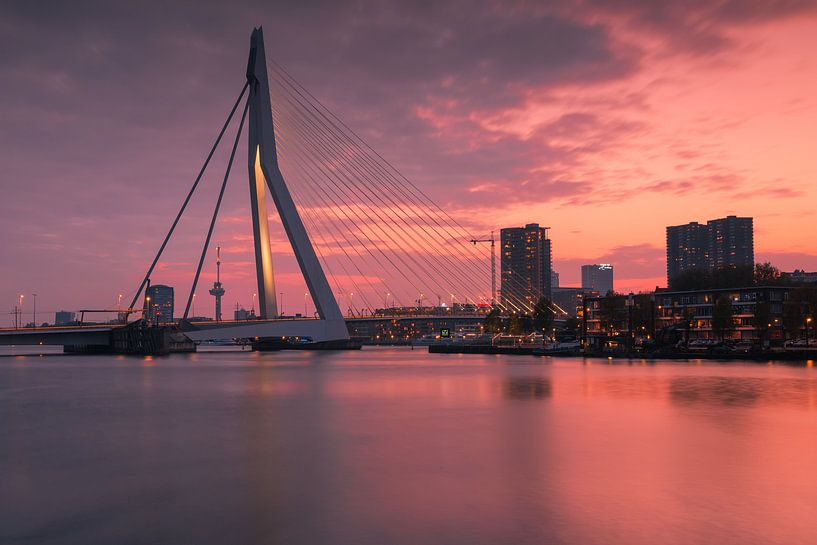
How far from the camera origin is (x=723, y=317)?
106812 mm

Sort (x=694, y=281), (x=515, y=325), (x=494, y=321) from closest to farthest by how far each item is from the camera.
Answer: (x=515, y=325) → (x=694, y=281) → (x=494, y=321)

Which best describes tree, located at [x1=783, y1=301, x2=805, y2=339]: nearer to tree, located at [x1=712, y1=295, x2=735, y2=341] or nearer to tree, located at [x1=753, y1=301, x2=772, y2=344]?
tree, located at [x1=753, y1=301, x2=772, y2=344]

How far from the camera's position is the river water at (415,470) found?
12.4m

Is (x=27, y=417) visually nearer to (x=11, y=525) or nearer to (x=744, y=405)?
(x=11, y=525)

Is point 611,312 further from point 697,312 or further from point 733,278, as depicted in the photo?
point 733,278

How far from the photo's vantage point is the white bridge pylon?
74.6m

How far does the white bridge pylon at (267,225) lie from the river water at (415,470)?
38748 mm

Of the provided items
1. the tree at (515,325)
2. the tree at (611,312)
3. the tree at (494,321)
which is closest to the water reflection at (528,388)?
the tree at (611,312)

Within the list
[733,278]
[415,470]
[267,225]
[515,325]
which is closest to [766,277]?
[733,278]

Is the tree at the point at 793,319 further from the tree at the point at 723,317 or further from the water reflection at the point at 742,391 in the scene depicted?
the water reflection at the point at 742,391

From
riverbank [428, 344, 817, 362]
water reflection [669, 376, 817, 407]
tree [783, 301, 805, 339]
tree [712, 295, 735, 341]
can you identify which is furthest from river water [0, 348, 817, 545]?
tree [712, 295, 735, 341]

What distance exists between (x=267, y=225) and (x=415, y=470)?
65919 millimetres

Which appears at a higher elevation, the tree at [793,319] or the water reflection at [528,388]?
the tree at [793,319]

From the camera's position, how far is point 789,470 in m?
17.6
